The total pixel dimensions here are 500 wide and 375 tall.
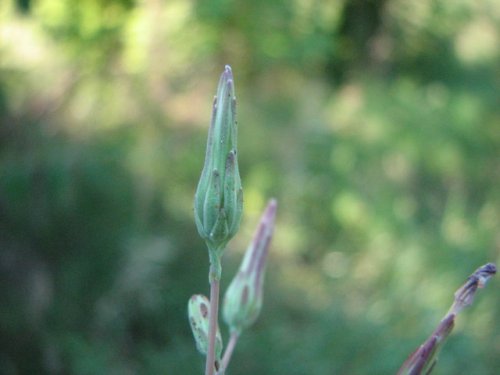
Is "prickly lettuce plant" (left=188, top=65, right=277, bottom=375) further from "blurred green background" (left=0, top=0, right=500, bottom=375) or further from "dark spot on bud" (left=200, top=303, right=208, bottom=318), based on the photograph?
"blurred green background" (left=0, top=0, right=500, bottom=375)

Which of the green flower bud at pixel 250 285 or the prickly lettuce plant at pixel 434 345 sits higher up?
the green flower bud at pixel 250 285

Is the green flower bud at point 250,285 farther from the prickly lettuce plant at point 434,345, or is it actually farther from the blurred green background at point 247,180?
the blurred green background at point 247,180

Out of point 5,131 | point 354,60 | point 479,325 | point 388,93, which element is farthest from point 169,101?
point 479,325

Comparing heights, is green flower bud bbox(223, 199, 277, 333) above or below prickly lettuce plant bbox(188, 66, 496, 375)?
above

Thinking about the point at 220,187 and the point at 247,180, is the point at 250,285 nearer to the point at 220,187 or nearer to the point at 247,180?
the point at 220,187

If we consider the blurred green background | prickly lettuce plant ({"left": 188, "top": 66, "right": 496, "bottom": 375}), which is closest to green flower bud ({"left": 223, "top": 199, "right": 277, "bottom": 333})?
prickly lettuce plant ({"left": 188, "top": 66, "right": 496, "bottom": 375})

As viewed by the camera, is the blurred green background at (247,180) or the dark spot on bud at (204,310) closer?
the dark spot on bud at (204,310)

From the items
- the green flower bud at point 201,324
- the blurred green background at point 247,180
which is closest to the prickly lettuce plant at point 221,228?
the green flower bud at point 201,324
